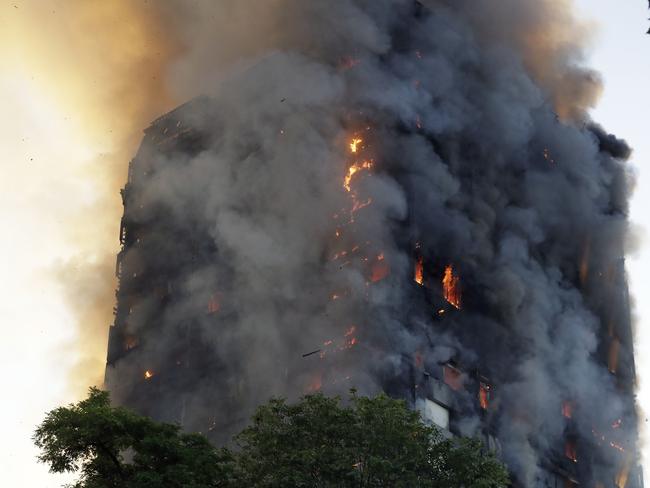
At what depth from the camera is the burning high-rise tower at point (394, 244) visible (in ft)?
264

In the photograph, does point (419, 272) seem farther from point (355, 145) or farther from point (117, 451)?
point (117, 451)

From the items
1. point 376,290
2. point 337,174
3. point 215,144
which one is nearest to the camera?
point 376,290

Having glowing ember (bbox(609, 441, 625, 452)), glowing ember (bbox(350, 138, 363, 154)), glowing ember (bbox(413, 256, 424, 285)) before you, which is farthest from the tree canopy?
glowing ember (bbox(609, 441, 625, 452))

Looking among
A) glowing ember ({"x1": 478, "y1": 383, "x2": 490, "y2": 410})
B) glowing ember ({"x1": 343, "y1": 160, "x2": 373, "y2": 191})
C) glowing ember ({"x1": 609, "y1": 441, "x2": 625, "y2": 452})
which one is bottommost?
glowing ember ({"x1": 609, "y1": 441, "x2": 625, "y2": 452})

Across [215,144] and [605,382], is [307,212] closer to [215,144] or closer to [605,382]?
[215,144]

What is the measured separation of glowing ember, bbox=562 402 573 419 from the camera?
88.6 m

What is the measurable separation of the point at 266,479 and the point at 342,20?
48729 millimetres

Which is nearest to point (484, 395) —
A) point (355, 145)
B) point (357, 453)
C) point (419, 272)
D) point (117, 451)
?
point (419, 272)

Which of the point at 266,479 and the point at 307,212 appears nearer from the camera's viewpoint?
the point at 266,479

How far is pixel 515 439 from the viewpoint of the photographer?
82.9 meters

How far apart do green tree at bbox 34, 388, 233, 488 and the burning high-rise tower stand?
30570mm

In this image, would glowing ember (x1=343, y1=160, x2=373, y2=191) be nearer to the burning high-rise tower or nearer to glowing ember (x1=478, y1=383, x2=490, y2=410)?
the burning high-rise tower

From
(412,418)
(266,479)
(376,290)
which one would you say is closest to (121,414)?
(266,479)

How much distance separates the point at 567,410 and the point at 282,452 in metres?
47.7
